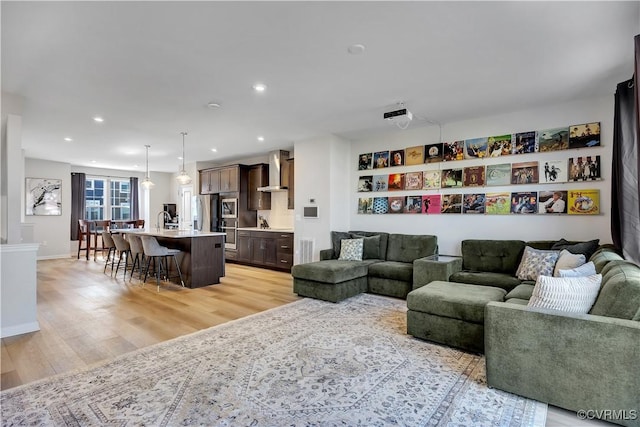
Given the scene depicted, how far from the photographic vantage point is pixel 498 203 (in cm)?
454

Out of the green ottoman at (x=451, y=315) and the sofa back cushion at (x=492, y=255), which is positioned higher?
the sofa back cushion at (x=492, y=255)

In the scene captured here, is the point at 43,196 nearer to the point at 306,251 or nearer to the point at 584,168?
the point at 306,251

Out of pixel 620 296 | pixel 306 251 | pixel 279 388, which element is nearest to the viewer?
pixel 620 296

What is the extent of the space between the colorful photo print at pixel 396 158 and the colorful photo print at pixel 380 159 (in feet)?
0.29

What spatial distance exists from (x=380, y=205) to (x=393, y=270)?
1.48 metres

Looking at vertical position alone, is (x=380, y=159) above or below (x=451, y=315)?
above

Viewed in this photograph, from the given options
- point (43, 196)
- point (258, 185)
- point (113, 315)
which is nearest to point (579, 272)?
point (113, 315)

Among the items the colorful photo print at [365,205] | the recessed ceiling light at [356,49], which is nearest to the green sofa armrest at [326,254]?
the colorful photo print at [365,205]

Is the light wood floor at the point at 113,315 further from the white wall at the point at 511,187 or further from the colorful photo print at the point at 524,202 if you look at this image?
the colorful photo print at the point at 524,202

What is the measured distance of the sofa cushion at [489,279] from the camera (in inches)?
141

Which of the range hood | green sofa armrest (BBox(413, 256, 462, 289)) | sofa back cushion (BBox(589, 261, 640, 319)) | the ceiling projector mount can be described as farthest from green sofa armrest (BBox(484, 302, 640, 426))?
the range hood

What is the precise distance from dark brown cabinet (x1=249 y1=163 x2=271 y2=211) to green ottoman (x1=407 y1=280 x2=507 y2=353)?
513cm

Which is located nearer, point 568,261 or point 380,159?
point 568,261

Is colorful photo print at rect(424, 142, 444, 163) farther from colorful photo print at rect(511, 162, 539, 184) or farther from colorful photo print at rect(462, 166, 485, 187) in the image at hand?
colorful photo print at rect(511, 162, 539, 184)
